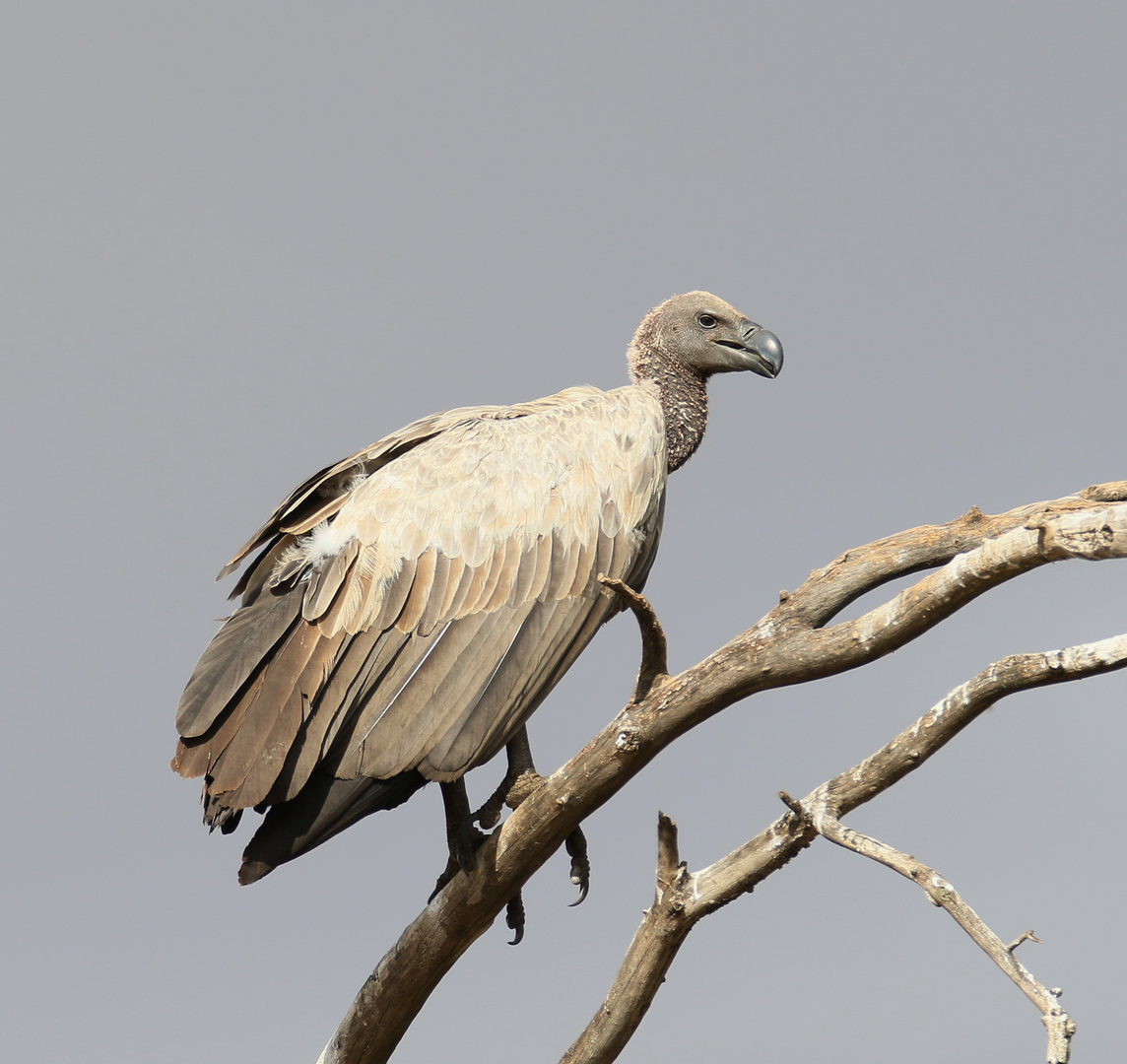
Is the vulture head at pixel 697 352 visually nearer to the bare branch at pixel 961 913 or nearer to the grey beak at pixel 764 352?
the grey beak at pixel 764 352

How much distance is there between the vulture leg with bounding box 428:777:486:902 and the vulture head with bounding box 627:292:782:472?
279 cm

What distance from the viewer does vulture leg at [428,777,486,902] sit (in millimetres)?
5590

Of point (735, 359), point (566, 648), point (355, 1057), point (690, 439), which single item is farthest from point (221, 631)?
point (735, 359)

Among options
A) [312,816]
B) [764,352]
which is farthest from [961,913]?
[764,352]

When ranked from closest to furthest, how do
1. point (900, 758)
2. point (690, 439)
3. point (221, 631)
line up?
Result: point (900, 758)
point (221, 631)
point (690, 439)

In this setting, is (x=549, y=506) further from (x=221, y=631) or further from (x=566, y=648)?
(x=221, y=631)

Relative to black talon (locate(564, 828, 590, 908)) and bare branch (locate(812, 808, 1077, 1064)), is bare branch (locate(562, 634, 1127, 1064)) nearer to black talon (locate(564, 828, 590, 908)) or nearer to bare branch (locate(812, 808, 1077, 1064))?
bare branch (locate(812, 808, 1077, 1064))

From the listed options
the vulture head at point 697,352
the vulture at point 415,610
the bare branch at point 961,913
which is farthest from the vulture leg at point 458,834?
the vulture head at point 697,352

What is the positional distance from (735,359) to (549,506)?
2.31 meters

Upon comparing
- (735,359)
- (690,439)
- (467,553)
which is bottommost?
(467,553)

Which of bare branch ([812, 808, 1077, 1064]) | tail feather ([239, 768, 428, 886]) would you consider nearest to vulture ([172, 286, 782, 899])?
tail feather ([239, 768, 428, 886])

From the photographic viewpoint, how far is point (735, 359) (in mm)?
7984

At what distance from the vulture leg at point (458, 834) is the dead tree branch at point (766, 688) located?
8 centimetres

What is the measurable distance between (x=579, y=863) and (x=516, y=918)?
21.7 inches
